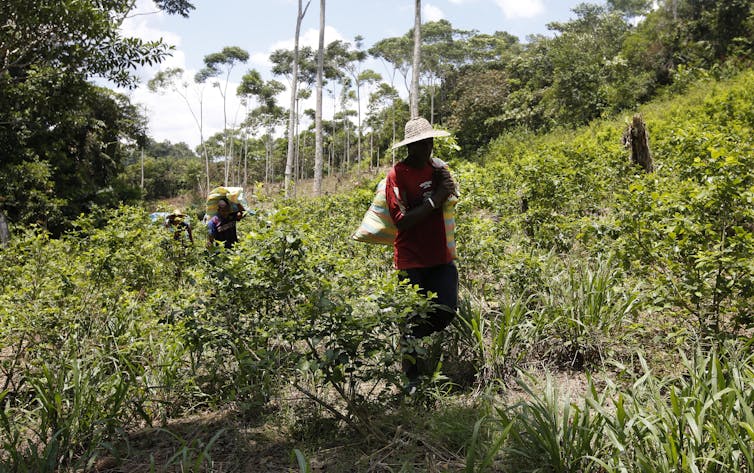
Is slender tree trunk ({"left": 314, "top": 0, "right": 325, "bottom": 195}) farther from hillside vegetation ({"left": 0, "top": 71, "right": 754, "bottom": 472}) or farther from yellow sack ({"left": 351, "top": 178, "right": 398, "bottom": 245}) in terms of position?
yellow sack ({"left": 351, "top": 178, "right": 398, "bottom": 245})

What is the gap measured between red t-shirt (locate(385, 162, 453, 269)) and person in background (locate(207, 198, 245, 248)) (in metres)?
2.78

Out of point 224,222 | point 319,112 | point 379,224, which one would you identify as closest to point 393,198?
point 379,224

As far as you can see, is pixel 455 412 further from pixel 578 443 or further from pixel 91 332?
pixel 91 332

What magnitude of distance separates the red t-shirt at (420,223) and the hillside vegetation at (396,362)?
330mm

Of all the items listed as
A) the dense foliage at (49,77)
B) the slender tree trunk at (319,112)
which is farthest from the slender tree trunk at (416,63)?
the dense foliage at (49,77)

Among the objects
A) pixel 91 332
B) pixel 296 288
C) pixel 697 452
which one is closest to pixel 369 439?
pixel 296 288

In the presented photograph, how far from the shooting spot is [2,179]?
10680mm

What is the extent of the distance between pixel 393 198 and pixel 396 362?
0.97 metres

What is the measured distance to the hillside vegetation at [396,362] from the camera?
6.70ft

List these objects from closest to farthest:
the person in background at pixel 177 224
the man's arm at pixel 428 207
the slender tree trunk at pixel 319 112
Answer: the man's arm at pixel 428 207 < the person in background at pixel 177 224 < the slender tree trunk at pixel 319 112

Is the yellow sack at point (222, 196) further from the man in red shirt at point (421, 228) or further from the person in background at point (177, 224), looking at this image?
the man in red shirt at point (421, 228)

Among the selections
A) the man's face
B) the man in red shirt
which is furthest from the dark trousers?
the man's face

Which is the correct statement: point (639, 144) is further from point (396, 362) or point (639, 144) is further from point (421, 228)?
point (396, 362)

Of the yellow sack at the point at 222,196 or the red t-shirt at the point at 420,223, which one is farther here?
the yellow sack at the point at 222,196
